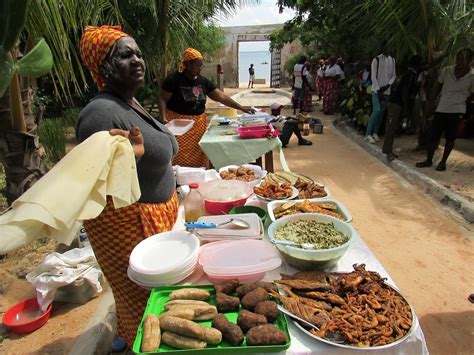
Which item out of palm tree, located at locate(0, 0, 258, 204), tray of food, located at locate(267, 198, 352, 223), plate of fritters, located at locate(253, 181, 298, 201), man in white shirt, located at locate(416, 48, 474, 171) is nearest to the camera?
tray of food, located at locate(267, 198, 352, 223)

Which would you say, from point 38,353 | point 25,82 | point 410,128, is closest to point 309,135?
point 410,128

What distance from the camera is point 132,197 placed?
1164mm

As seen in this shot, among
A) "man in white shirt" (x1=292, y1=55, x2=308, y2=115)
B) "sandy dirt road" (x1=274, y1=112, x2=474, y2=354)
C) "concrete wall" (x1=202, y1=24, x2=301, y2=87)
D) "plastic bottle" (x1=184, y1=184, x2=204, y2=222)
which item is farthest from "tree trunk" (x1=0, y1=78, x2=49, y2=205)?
"concrete wall" (x1=202, y1=24, x2=301, y2=87)

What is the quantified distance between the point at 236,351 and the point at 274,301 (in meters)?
0.23

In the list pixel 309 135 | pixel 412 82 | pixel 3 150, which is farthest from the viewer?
pixel 309 135

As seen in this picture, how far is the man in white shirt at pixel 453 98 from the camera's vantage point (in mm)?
4969

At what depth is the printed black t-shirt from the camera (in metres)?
3.68

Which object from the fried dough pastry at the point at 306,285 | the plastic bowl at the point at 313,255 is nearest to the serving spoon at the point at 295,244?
the plastic bowl at the point at 313,255

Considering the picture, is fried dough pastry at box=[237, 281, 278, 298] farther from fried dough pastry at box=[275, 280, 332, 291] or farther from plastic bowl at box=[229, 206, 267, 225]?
plastic bowl at box=[229, 206, 267, 225]

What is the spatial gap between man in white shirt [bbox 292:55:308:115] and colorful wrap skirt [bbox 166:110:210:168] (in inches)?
310

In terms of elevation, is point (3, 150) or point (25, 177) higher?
point (3, 150)

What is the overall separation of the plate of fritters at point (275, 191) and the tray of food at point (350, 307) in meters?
0.73

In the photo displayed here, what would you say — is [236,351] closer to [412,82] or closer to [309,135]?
[412,82]

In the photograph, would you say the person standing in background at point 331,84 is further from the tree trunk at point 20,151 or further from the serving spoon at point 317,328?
the serving spoon at point 317,328
